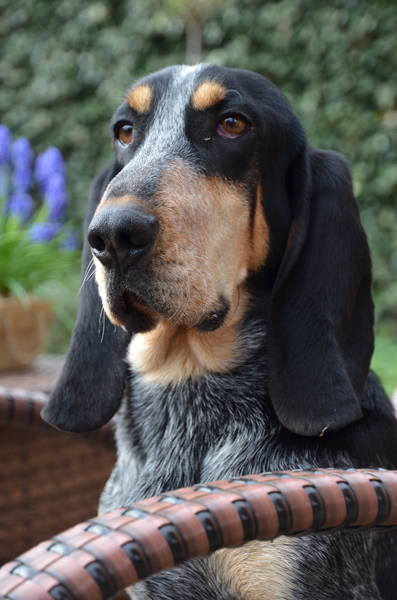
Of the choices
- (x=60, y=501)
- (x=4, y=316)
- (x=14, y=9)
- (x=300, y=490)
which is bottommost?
(x=60, y=501)

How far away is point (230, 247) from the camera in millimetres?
1957

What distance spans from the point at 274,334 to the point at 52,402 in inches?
26.7

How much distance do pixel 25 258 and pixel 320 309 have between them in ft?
7.01

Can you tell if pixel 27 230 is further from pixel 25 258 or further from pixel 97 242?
pixel 97 242

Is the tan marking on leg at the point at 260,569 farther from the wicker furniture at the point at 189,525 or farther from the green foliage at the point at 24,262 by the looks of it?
the green foliage at the point at 24,262

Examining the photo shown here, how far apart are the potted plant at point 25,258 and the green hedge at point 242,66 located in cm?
276

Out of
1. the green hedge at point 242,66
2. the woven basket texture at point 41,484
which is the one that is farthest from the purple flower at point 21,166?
the green hedge at point 242,66

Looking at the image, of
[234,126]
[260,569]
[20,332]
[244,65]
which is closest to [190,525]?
[260,569]

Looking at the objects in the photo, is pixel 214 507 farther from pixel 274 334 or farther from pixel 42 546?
pixel 274 334

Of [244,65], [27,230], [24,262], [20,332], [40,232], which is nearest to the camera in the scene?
[20,332]

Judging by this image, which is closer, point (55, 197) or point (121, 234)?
point (121, 234)

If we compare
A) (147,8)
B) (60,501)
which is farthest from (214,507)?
(147,8)

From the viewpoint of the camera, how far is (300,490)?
4.40ft

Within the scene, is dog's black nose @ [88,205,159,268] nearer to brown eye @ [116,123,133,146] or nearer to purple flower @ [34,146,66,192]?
brown eye @ [116,123,133,146]
